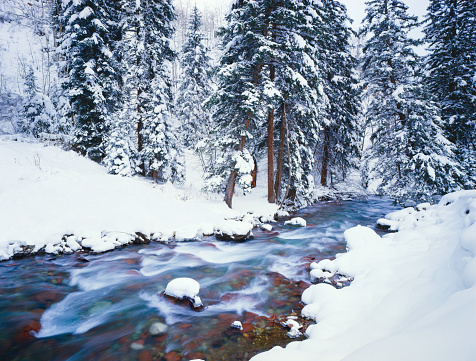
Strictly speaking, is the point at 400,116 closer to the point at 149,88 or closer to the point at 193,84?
the point at 149,88

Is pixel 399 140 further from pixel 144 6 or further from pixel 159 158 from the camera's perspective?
pixel 144 6

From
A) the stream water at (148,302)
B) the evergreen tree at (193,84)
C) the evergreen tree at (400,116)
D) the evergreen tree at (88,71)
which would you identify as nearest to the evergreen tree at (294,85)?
the evergreen tree at (400,116)

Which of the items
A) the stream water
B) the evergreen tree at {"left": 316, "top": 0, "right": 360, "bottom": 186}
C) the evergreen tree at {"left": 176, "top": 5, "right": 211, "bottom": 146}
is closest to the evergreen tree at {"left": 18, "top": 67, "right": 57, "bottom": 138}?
the evergreen tree at {"left": 176, "top": 5, "right": 211, "bottom": 146}

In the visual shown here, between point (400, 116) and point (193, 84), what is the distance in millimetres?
21215

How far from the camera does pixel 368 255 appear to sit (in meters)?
5.68

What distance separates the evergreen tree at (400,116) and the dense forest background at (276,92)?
0.07 metres

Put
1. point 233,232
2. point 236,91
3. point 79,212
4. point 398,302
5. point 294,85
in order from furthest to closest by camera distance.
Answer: point 294,85, point 236,91, point 233,232, point 79,212, point 398,302

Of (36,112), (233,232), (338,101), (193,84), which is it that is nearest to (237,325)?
(233,232)

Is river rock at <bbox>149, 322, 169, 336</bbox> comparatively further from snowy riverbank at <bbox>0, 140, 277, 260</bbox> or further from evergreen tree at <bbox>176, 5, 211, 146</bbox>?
evergreen tree at <bbox>176, 5, 211, 146</bbox>

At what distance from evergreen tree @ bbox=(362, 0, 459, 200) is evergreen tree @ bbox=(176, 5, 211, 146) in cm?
1707

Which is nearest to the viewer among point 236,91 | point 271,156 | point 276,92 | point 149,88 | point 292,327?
point 292,327

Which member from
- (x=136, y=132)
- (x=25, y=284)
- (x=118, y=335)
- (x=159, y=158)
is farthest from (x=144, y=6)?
(x=118, y=335)

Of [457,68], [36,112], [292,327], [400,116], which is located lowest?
[292,327]

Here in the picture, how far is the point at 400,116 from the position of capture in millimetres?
13914
